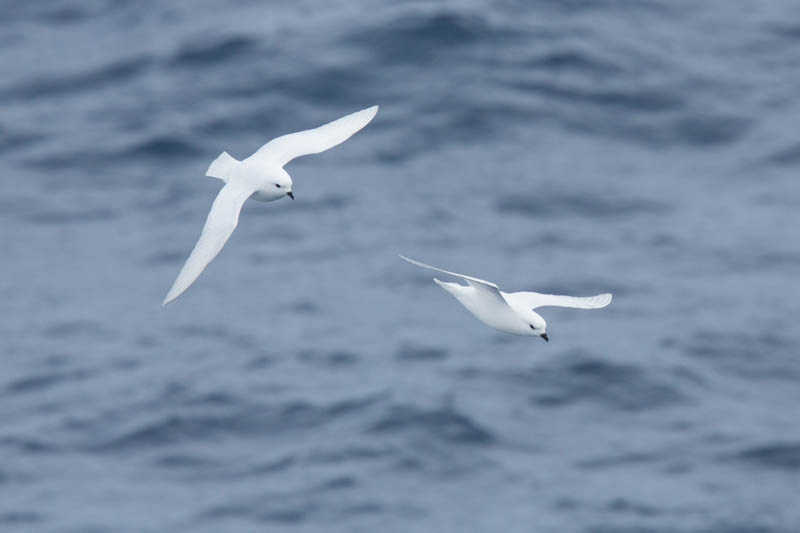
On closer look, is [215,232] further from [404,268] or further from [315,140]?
[404,268]

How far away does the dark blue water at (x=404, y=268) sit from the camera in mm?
19734

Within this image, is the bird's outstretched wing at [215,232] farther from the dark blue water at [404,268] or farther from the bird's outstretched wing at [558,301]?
the dark blue water at [404,268]

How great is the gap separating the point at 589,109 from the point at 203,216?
6026 mm

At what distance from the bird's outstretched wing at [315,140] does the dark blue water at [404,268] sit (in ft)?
32.5

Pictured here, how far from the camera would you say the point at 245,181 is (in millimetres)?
9172

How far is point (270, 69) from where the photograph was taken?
24.4 metres

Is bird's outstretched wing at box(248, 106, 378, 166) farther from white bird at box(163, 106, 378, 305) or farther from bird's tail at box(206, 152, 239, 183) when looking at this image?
bird's tail at box(206, 152, 239, 183)

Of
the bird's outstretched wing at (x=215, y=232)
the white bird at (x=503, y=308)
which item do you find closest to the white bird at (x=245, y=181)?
the bird's outstretched wing at (x=215, y=232)

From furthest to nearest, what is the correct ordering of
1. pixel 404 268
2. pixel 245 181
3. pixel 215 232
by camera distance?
pixel 404 268 → pixel 245 181 → pixel 215 232

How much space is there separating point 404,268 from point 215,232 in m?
14.3

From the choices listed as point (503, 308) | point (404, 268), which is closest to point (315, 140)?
point (503, 308)

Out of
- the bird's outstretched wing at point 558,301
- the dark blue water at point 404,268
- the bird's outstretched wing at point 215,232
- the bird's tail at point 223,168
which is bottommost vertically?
the dark blue water at point 404,268

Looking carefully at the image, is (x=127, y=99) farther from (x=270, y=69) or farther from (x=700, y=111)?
(x=700, y=111)

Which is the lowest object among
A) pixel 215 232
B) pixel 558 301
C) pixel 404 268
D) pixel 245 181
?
pixel 404 268
